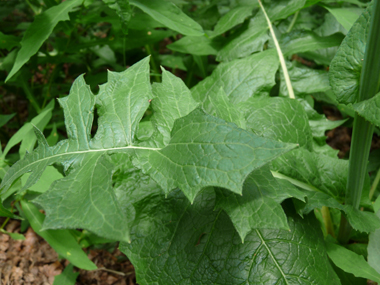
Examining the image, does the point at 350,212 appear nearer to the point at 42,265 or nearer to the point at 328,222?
the point at 328,222

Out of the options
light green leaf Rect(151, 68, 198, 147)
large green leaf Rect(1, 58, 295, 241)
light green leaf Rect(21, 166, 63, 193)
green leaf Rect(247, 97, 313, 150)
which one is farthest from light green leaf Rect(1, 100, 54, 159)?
green leaf Rect(247, 97, 313, 150)

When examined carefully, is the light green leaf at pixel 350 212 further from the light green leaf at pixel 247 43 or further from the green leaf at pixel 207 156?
the light green leaf at pixel 247 43

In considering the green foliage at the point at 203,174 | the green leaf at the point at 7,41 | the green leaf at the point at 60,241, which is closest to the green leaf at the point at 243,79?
the green foliage at the point at 203,174

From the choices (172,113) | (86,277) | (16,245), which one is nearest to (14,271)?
(16,245)

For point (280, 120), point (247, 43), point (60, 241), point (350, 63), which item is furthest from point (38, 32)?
point (350, 63)

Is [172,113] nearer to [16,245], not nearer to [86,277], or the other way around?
[86,277]

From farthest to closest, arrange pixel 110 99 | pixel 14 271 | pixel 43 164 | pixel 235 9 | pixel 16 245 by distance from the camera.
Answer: pixel 235 9
pixel 16 245
pixel 14 271
pixel 110 99
pixel 43 164
